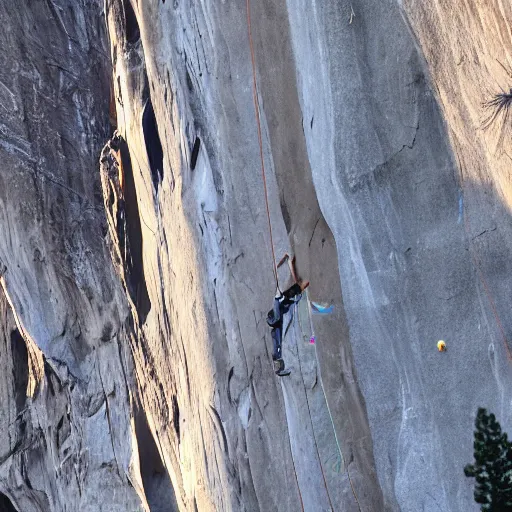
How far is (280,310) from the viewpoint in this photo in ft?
22.3

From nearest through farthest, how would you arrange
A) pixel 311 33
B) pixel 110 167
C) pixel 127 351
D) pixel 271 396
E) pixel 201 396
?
pixel 311 33 < pixel 271 396 < pixel 201 396 < pixel 110 167 < pixel 127 351

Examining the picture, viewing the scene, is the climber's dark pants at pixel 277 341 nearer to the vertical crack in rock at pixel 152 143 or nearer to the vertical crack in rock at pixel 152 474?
the vertical crack in rock at pixel 152 143

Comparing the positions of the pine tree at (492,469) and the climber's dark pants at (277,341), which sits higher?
the climber's dark pants at (277,341)

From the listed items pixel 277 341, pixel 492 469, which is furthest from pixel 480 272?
pixel 277 341

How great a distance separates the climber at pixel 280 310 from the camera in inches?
267

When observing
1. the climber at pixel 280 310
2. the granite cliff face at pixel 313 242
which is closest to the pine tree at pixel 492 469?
the granite cliff face at pixel 313 242

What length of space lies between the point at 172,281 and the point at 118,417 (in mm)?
2623

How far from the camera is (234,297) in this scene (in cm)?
716

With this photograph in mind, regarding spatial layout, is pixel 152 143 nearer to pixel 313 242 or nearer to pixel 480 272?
pixel 313 242

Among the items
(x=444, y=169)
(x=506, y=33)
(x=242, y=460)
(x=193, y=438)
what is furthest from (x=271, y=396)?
(x=506, y=33)

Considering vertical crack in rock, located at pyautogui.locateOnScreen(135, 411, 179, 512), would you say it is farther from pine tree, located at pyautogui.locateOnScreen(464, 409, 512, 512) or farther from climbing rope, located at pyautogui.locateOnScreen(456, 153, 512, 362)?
pine tree, located at pyautogui.locateOnScreen(464, 409, 512, 512)

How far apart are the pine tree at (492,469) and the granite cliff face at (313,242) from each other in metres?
0.82

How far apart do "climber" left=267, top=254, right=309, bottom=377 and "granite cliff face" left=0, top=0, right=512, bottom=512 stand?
85 millimetres

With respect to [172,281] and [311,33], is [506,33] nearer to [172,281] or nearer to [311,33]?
[311,33]
